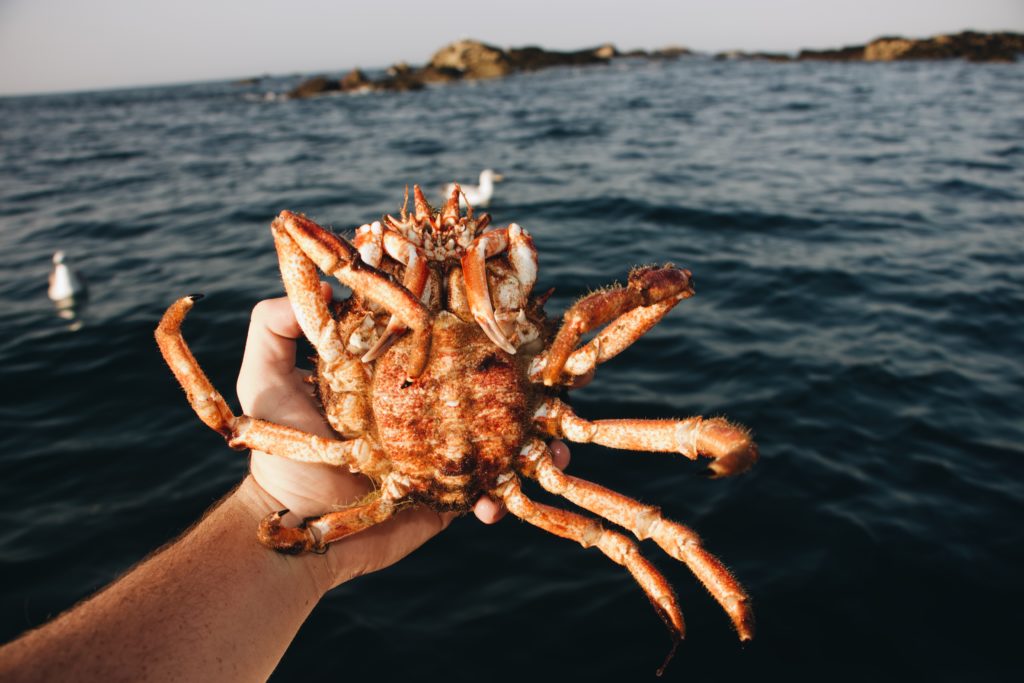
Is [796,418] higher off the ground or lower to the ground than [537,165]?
lower

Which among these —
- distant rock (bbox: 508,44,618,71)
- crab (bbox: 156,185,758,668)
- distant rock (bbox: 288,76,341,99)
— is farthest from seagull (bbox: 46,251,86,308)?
distant rock (bbox: 508,44,618,71)

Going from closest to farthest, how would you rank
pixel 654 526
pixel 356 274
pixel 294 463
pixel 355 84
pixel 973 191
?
1. pixel 356 274
2. pixel 654 526
3. pixel 294 463
4. pixel 973 191
5. pixel 355 84

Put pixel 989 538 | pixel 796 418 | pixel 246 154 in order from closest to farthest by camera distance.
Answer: pixel 989 538
pixel 796 418
pixel 246 154

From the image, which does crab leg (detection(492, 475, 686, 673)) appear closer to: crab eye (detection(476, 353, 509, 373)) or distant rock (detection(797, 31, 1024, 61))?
crab eye (detection(476, 353, 509, 373))

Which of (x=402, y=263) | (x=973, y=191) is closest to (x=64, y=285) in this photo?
(x=402, y=263)

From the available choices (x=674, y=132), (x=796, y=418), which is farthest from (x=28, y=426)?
(x=674, y=132)

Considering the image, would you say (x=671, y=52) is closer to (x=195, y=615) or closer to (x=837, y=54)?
(x=837, y=54)

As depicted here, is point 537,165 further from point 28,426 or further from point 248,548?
point 248,548
